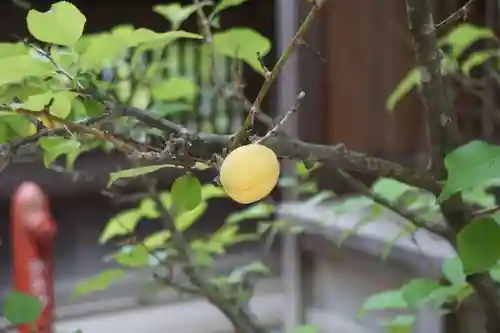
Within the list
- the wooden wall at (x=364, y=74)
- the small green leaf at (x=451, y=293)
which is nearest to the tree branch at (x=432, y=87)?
the small green leaf at (x=451, y=293)

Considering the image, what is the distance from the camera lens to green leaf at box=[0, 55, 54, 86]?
13.3 inches

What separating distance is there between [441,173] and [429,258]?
1.93 feet

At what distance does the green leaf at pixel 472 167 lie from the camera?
297 millimetres

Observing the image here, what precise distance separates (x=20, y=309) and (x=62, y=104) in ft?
0.47

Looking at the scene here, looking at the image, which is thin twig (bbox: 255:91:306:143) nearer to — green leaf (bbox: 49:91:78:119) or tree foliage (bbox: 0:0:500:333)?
tree foliage (bbox: 0:0:500:333)

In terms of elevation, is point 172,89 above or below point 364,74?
below

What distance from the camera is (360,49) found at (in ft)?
5.65

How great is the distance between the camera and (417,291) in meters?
0.46

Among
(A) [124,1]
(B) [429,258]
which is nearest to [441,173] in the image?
(B) [429,258]

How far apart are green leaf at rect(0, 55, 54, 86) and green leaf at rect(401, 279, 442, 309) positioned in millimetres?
275

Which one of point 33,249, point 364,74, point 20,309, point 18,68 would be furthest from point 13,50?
point 364,74

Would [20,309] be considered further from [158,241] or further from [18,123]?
[158,241]

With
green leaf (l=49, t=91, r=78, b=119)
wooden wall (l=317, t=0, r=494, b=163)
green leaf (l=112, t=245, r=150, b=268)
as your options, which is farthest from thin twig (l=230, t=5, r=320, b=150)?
wooden wall (l=317, t=0, r=494, b=163)

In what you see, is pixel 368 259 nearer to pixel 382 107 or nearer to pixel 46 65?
pixel 382 107
